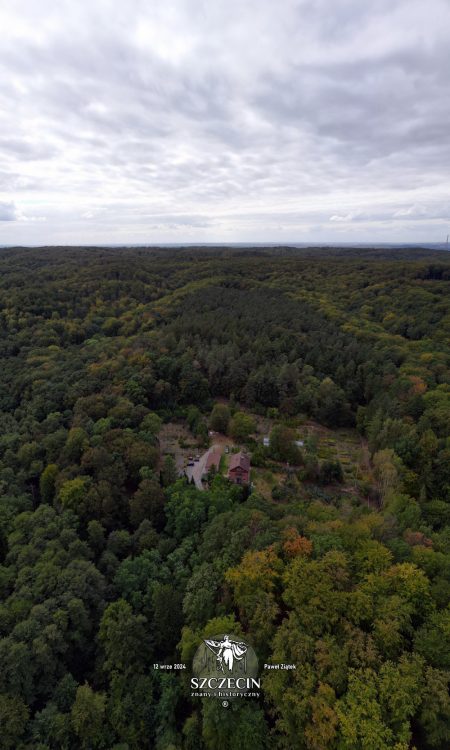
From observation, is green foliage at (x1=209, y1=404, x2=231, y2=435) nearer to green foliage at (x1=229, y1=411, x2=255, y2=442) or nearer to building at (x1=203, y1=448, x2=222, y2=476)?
green foliage at (x1=229, y1=411, x2=255, y2=442)

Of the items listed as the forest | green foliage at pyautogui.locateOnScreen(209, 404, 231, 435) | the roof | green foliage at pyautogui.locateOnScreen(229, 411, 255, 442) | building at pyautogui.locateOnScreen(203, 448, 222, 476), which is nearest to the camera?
the forest

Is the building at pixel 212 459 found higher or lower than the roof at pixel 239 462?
lower

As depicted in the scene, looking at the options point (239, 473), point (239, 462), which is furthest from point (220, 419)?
point (239, 473)

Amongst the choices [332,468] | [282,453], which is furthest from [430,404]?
[282,453]

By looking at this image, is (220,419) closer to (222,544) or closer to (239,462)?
(239,462)

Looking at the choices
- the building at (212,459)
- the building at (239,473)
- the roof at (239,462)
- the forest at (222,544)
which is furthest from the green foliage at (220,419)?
the building at (239,473)

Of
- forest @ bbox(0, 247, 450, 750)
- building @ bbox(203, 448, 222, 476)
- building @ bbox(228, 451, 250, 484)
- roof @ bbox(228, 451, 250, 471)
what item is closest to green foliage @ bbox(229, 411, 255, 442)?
forest @ bbox(0, 247, 450, 750)

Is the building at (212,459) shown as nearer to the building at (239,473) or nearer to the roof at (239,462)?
the roof at (239,462)
